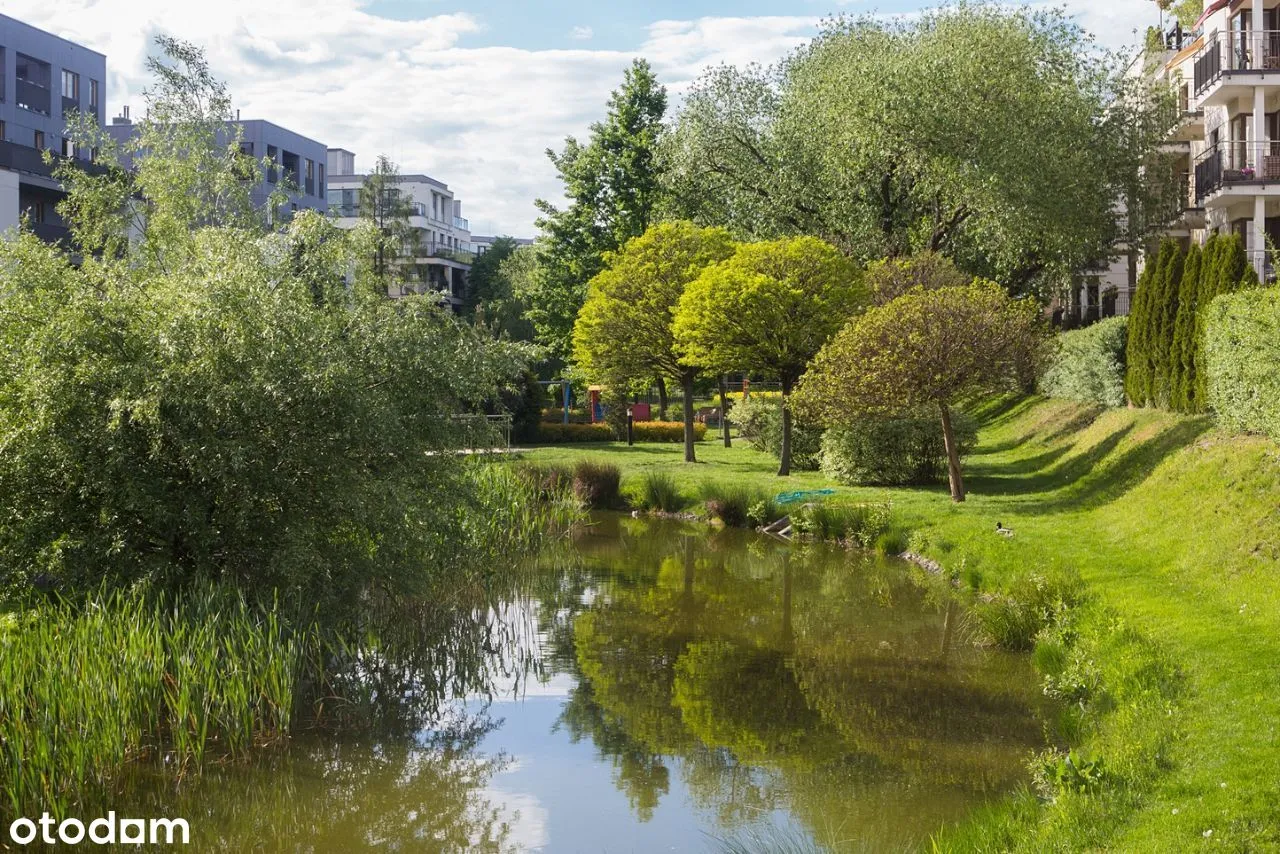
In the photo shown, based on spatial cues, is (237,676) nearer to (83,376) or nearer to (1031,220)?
(83,376)

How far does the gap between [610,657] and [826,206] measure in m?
26.6

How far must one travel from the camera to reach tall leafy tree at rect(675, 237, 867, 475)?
29.3m

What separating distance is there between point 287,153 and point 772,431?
160ft

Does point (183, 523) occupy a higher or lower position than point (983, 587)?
higher

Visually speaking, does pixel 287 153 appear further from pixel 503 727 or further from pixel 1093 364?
pixel 503 727

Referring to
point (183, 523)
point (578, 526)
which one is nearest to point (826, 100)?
point (578, 526)

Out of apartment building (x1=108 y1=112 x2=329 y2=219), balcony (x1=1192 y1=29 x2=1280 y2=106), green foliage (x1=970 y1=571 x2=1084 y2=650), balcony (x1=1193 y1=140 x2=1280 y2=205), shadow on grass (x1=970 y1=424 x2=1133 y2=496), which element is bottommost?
green foliage (x1=970 y1=571 x2=1084 y2=650)

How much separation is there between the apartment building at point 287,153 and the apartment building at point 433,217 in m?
13.1

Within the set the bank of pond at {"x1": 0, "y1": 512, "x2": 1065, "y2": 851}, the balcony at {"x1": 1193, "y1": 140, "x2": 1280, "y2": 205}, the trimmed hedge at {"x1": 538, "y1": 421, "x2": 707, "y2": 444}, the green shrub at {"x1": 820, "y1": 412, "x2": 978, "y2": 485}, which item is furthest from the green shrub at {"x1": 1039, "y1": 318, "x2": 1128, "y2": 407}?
the trimmed hedge at {"x1": 538, "y1": 421, "x2": 707, "y2": 444}

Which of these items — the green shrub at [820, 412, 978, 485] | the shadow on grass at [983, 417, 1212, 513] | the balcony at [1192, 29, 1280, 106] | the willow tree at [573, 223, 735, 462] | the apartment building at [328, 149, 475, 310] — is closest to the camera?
the shadow on grass at [983, 417, 1212, 513]

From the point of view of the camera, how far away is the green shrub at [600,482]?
96.4 feet

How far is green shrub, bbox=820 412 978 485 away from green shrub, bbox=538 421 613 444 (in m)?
17.0

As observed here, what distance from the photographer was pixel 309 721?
40.1 ft

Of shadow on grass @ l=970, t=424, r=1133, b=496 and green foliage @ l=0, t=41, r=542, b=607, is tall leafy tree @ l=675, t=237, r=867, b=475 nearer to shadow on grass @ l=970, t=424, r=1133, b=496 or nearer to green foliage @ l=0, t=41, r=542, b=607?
shadow on grass @ l=970, t=424, r=1133, b=496
